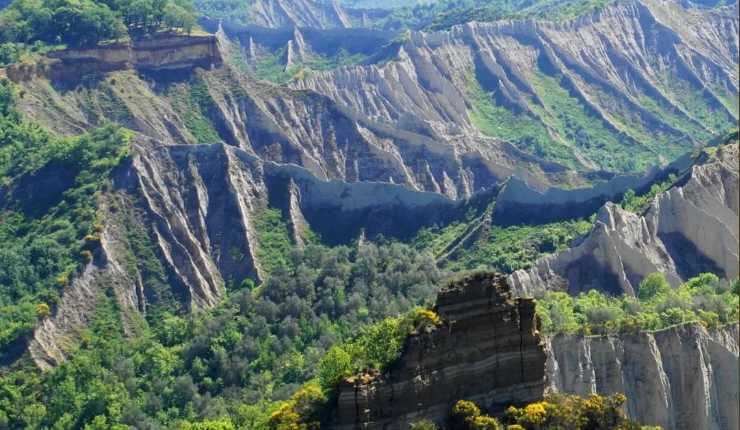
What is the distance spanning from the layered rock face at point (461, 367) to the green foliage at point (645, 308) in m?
16.2

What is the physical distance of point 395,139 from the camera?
451 ft

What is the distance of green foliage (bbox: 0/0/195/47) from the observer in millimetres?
139750

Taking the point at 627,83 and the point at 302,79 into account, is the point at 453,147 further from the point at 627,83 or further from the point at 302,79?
the point at 627,83

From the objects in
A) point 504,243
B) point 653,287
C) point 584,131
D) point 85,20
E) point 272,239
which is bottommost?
point 653,287

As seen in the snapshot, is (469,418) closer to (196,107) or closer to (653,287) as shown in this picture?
(653,287)

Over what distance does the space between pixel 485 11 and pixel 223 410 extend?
12416cm

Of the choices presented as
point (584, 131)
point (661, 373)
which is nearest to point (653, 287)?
point (661, 373)

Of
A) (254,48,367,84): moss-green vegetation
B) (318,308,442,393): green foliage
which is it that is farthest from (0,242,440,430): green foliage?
(254,48,367,84): moss-green vegetation

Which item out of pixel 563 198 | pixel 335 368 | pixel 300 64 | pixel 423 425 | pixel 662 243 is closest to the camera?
pixel 423 425

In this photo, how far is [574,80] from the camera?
18112 cm

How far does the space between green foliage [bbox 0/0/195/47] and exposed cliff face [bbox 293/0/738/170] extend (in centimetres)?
1593

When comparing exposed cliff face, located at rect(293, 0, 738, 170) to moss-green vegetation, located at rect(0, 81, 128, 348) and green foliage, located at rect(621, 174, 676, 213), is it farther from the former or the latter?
green foliage, located at rect(621, 174, 676, 213)

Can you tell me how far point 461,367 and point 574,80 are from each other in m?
129

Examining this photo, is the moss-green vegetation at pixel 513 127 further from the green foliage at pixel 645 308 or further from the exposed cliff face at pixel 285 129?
the green foliage at pixel 645 308
